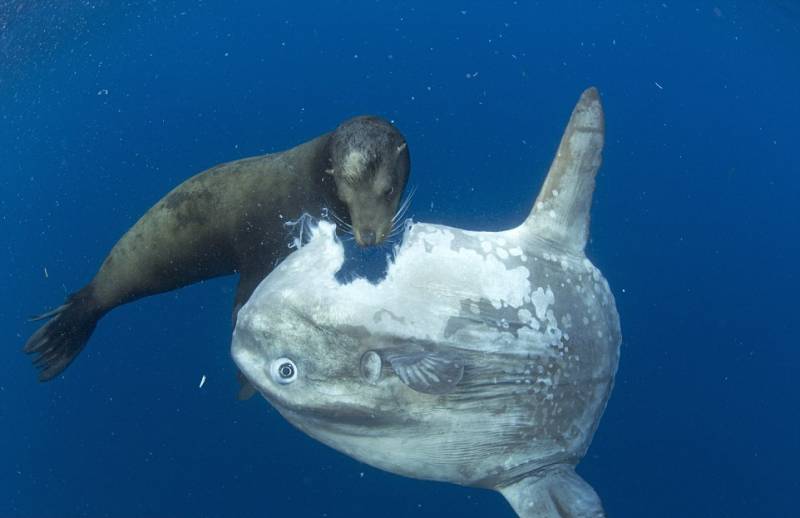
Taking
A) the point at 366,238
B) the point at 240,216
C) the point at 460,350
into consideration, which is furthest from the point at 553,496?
the point at 240,216

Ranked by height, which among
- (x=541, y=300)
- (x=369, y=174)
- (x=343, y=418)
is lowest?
(x=343, y=418)

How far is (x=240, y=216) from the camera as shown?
15.1 ft

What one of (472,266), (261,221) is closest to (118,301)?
(261,221)

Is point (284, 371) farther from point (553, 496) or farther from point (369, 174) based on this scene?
point (553, 496)

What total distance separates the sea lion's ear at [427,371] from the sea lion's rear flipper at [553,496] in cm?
104

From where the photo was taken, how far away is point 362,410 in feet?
10.2

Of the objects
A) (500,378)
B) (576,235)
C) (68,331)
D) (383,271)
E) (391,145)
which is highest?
(391,145)

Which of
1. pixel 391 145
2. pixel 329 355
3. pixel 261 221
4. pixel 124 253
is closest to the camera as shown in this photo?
pixel 329 355

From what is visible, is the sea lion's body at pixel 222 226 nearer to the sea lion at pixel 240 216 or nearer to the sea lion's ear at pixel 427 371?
the sea lion at pixel 240 216

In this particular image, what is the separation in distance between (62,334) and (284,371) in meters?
3.21

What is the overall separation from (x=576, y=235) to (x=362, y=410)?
1.86m

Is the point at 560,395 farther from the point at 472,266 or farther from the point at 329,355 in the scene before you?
the point at 329,355

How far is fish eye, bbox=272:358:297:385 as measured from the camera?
302 cm

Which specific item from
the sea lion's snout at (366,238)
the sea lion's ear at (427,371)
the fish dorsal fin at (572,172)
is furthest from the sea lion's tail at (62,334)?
the fish dorsal fin at (572,172)
